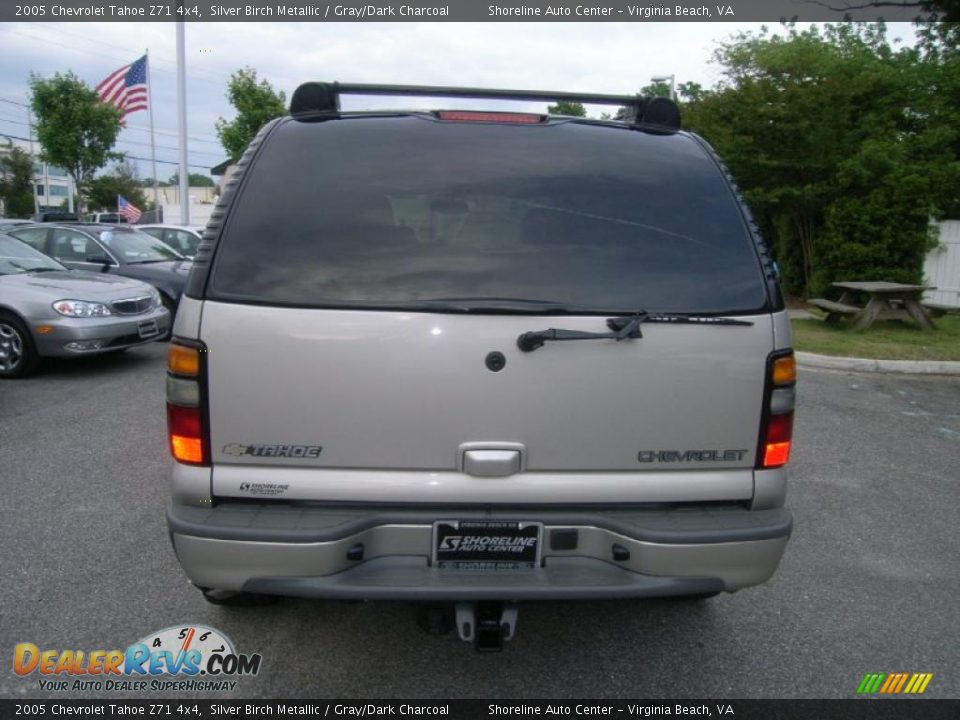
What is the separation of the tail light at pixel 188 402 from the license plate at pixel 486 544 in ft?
2.58

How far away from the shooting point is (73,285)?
7.81 m

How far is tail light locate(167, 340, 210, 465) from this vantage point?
2.22 m

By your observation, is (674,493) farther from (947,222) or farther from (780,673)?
(947,222)

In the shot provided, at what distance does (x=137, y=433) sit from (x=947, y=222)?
14.8 m

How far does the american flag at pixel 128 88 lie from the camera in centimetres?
2142

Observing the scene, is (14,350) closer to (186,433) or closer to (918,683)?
(186,433)

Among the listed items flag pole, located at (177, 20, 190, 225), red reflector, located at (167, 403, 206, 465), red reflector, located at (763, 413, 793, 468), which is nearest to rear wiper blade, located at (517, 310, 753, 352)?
red reflector, located at (763, 413, 793, 468)

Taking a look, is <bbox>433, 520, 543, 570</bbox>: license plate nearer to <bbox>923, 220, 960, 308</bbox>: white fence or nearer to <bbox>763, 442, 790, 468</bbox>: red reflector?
<bbox>763, 442, 790, 468</bbox>: red reflector

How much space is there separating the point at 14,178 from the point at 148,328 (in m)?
57.2

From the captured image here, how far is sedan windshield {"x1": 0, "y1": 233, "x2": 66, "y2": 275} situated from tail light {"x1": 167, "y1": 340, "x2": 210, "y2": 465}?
707cm

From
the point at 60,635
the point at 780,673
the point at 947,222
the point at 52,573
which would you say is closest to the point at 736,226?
the point at 780,673

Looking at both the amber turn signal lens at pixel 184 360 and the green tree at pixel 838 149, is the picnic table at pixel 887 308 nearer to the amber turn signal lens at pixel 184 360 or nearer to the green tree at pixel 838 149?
the green tree at pixel 838 149

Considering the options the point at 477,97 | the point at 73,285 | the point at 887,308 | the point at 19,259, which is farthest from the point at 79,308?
the point at 887,308

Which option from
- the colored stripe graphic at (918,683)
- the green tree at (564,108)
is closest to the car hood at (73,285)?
the green tree at (564,108)
